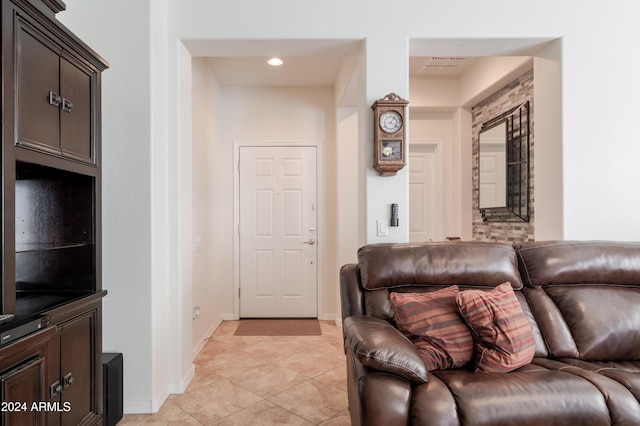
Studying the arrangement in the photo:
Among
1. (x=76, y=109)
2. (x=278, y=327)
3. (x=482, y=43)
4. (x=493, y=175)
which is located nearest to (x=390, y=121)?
(x=482, y=43)

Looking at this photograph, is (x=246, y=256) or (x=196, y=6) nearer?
(x=196, y=6)

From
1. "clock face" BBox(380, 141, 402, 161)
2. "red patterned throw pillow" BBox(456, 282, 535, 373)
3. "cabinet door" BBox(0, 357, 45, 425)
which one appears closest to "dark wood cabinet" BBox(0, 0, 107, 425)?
"cabinet door" BBox(0, 357, 45, 425)

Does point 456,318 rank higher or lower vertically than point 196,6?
lower

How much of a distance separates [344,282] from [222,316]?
8.78ft

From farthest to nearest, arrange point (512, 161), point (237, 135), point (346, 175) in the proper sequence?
point (237, 135) < point (346, 175) < point (512, 161)

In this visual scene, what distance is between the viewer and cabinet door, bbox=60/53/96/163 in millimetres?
1530

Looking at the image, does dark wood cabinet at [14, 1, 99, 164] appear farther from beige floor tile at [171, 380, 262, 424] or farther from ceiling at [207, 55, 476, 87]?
ceiling at [207, 55, 476, 87]

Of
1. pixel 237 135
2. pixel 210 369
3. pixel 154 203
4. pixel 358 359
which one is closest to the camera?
pixel 358 359

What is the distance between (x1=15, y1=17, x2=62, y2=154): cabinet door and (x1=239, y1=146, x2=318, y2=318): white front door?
111 inches

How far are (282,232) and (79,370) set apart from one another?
9.15 feet

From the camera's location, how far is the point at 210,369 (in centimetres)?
284

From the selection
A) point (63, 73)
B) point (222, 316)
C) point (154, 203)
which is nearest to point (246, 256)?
point (222, 316)

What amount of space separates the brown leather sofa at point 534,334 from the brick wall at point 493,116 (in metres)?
1.16

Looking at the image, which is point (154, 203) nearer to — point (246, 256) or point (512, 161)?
point (246, 256)
